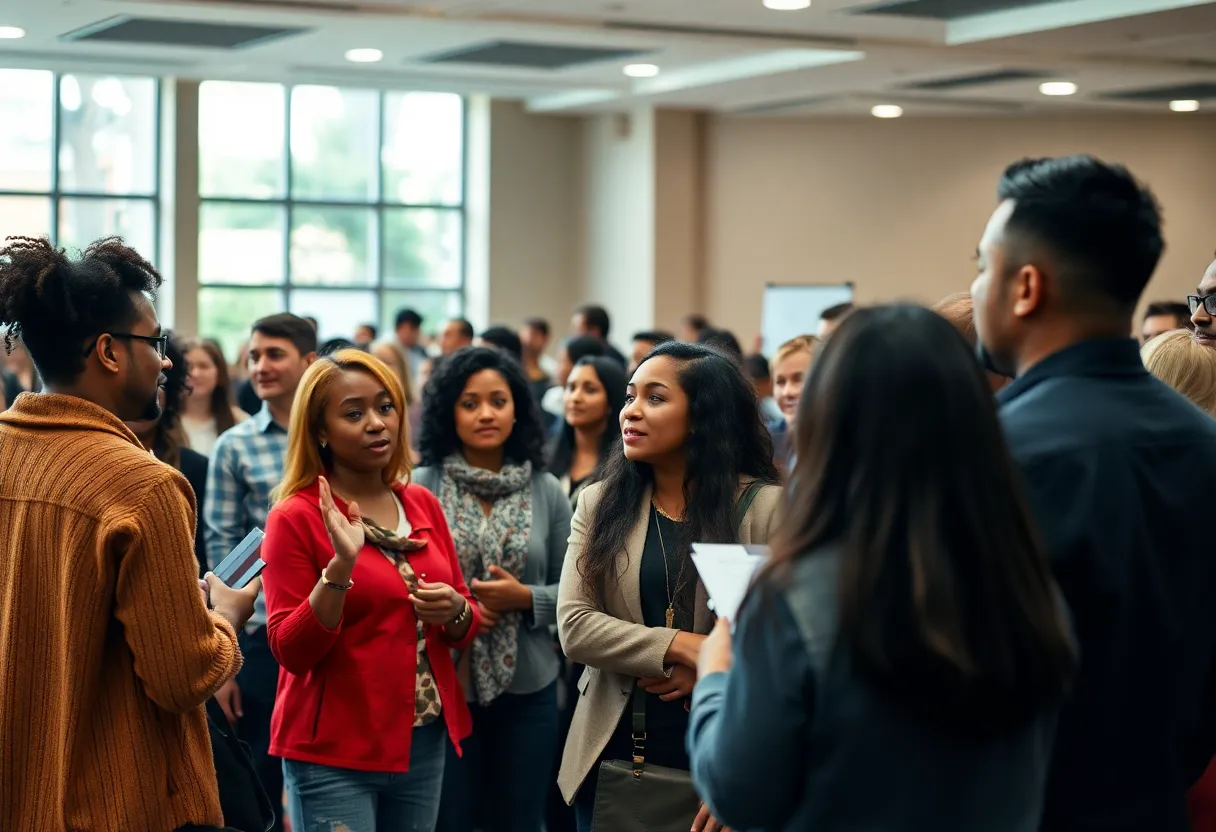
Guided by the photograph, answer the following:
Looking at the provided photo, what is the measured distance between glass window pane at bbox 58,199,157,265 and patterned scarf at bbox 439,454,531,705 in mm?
10457

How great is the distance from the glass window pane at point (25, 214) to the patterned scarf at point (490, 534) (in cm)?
1063

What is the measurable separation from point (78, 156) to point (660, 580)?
12065mm

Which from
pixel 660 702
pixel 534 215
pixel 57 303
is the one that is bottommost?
pixel 660 702

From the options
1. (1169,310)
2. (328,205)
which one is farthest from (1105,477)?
(328,205)

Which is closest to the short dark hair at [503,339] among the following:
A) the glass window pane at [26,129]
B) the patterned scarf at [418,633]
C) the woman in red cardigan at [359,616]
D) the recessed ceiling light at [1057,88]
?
the woman in red cardigan at [359,616]

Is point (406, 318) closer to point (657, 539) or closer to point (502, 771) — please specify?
point (502, 771)

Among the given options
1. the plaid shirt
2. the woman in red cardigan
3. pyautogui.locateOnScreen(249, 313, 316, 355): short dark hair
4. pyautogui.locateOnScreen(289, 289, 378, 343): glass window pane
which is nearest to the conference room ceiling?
pyautogui.locateOnScreen(289, 289, 378, 343): glass window pane

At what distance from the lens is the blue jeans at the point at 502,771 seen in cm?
363

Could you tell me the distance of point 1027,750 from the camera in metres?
1.63

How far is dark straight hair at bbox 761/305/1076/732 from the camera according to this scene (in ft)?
4.98

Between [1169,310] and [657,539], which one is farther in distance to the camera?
[1169,310]

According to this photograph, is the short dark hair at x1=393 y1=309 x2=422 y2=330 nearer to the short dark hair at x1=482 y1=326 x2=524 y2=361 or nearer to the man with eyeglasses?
the short dark hair at x1=482 y1=326 x2=524 y2=361

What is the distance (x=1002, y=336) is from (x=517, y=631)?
215 cm

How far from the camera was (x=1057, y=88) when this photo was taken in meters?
11.9
